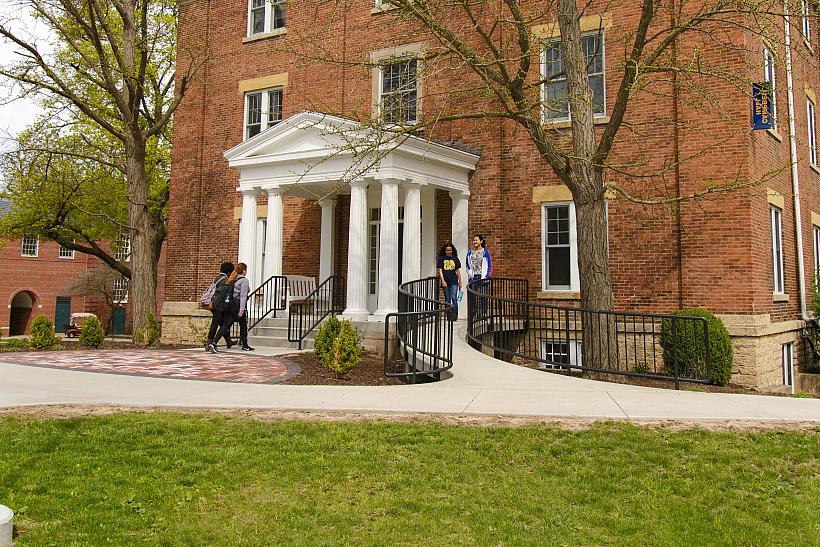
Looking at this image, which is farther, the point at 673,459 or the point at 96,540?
the point at 673,459

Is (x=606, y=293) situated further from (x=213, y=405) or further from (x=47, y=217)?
(x=47, y=217)

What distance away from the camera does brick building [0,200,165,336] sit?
41.8 m

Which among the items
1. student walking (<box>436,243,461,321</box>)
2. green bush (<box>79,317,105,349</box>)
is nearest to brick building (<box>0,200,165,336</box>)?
green bush (<box>79,317,105,349</box>)

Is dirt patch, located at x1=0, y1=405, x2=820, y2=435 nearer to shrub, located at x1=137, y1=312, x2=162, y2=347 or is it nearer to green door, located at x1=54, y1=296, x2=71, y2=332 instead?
shrub, located at x1=137, y1=312, x2=162, y2=347

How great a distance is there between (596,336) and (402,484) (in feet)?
21.7

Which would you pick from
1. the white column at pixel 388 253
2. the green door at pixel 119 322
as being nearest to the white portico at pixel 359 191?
the white column at pixel 388 253

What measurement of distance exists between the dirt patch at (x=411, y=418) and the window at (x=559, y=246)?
8199 millimetres

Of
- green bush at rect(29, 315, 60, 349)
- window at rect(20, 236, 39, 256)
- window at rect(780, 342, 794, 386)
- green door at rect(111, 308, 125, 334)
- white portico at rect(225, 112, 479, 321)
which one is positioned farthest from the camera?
green door at rect(111, 308, 125, 334)

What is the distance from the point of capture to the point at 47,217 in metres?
25.2

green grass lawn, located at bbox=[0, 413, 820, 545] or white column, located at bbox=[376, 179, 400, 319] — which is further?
white column, located at bbox=[376, 179, 400, 319]

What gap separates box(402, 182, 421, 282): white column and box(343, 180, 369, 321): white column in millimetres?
889

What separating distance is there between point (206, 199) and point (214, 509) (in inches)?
630

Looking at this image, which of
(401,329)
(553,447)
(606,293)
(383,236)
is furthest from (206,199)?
(553,447)

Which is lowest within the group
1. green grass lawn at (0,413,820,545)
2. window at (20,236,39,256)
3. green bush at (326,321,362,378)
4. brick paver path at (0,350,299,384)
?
green grass lawn at (0,413,820,545)
